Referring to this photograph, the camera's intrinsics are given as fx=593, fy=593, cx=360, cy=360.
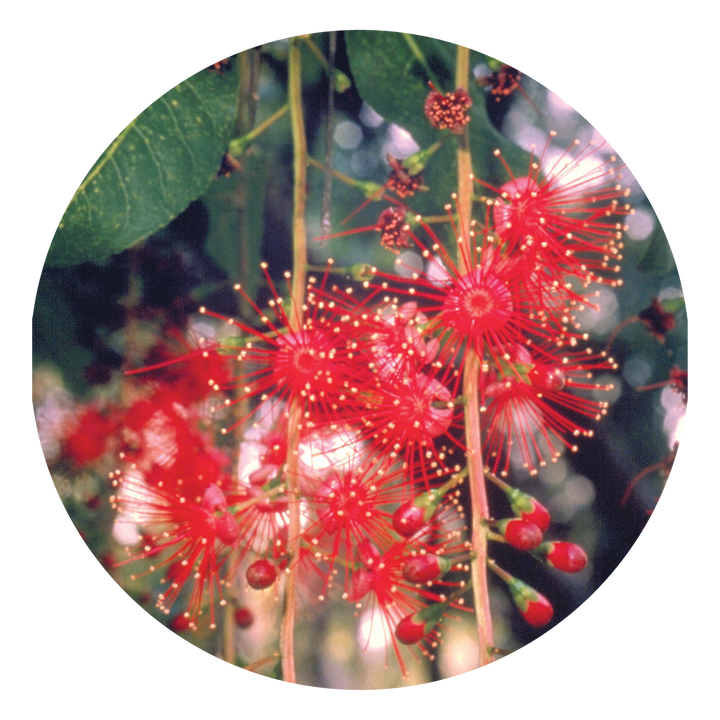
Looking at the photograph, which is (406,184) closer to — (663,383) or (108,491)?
(663,383)

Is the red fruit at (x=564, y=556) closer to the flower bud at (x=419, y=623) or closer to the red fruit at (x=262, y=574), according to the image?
the flower bud at (x=419, y=623)

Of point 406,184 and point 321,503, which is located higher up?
point 406,184

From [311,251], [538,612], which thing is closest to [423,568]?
[538,612]

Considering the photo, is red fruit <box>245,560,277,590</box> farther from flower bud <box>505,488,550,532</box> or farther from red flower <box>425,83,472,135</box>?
red flower <box>425,83,472,135</box>

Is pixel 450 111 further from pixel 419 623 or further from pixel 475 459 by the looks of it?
pixel 419 623

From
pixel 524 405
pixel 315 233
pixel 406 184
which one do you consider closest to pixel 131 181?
pixel 315 233

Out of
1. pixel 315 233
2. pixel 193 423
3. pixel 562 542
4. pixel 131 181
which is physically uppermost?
pixel 131 181
